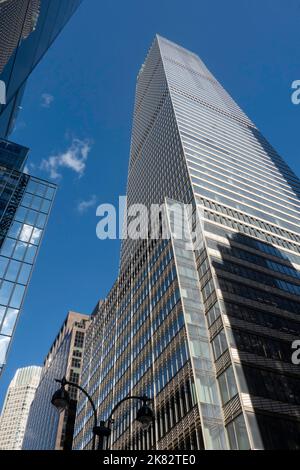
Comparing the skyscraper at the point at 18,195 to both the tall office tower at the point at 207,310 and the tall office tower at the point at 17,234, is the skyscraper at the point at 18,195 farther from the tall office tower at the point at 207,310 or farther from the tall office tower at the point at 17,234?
the tall office tower at the point at 207,310

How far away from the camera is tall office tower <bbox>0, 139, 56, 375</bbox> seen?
37.6 meters

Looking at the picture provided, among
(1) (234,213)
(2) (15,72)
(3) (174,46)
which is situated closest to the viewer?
(2) (15,72)

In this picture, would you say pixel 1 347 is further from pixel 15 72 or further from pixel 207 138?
pixel 207 138

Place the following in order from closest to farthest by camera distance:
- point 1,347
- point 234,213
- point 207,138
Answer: point 1,347 < point 234,213 < point 207,138

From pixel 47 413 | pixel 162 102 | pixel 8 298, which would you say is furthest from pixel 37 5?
pixel 47 413

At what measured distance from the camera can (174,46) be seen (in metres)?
187

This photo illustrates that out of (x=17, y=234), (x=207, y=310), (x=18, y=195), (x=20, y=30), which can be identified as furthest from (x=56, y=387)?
(x=20, y=30)

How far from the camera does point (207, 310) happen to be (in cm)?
4575

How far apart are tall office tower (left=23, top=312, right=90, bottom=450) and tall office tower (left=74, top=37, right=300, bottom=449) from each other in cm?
2228

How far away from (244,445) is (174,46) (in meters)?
189

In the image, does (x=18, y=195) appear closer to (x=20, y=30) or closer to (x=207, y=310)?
(x=20, y=30)

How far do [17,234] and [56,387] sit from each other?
7285 cm

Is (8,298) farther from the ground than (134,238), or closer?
closer

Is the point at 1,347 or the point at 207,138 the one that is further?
the point at 207,138
